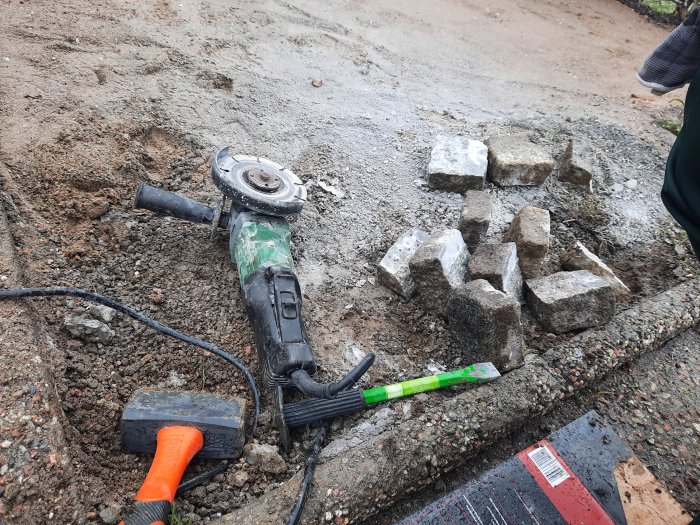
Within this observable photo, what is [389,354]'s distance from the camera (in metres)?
2.33

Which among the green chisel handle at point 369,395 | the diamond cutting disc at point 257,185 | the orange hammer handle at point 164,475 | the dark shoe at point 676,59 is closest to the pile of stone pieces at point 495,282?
the green chisel handle at point 369,395

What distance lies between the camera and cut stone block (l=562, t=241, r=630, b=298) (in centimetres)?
276

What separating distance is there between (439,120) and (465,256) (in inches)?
67.9

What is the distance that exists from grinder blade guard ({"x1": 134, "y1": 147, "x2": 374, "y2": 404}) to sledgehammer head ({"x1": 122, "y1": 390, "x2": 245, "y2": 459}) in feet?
0.76

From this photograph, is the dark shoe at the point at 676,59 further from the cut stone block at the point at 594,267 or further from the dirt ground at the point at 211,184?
the dirt ground at the point at 211,184

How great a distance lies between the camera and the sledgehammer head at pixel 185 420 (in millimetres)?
1727

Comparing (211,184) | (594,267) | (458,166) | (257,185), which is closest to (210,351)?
(257,185)

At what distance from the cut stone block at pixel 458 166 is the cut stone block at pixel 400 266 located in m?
0.59

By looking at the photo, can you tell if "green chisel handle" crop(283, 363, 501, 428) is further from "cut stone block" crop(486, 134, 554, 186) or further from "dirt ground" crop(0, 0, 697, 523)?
"cut stone block" crop(486, 134, 554, 186)

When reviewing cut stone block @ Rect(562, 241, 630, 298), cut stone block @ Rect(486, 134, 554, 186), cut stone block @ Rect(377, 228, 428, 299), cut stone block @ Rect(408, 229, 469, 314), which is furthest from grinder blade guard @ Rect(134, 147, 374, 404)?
cut stone block @ Rect(562, 241, 630, 298)

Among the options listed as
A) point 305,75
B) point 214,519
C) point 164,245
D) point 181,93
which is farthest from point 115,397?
point 305,75

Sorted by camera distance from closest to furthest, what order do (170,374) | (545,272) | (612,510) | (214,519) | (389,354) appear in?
(214,519)
(612,510)
(170,374)
(389,354)
(545,272)

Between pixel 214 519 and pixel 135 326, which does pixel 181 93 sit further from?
pixel 214 519

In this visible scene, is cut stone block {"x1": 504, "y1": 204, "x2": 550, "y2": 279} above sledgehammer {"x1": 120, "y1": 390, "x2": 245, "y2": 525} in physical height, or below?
above
